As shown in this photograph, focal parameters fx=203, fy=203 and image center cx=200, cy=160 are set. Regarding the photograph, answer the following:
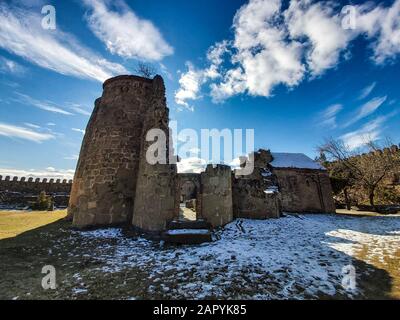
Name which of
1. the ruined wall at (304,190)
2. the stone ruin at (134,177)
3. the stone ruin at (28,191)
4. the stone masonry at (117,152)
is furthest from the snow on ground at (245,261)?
the stone ruin at (28,191)

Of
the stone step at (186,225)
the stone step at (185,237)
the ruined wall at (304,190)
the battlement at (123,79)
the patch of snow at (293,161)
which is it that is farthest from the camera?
the patch of snow at (293,161)

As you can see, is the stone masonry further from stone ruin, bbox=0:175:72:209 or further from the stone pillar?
stone ruin, bbox=0:175:72:209

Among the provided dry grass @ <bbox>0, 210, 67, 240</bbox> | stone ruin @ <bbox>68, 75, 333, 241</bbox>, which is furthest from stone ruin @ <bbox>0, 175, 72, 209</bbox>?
stone ruin @ <bbox>68, 75, 333, 241</bbox>

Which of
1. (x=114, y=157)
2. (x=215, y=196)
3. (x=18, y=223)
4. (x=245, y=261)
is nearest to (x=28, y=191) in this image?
(x=18, y=223)

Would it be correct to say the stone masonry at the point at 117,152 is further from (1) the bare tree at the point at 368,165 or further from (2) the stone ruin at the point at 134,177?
(1) the bare tree at the point at 368,165

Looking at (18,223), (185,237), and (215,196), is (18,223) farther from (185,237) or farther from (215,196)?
(215,196)

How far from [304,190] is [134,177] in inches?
719

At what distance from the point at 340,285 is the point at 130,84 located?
12.2m

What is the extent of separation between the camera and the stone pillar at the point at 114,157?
977 cm

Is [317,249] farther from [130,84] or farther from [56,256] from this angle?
[130,84]

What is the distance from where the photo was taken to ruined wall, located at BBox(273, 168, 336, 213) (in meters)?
20.9

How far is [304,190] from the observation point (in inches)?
843
